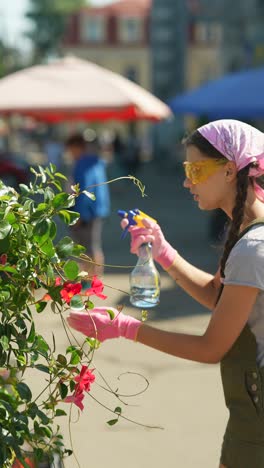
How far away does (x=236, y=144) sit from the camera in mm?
2738

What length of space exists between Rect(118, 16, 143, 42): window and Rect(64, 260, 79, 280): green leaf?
7351 cm

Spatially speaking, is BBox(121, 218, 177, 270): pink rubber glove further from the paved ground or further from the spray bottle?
the paved ground

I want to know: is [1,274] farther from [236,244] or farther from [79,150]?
[79,150]

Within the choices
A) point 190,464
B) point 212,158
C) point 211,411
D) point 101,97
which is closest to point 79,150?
point 101,97

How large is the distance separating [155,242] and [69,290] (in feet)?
2.58

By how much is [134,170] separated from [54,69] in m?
18.4

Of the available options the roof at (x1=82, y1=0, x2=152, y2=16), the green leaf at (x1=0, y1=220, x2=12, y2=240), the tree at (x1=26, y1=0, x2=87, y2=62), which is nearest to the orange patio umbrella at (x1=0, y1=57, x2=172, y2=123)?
the green leaf at (x1=0, y1=220, x2=12, y2=240)

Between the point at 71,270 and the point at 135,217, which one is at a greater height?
the point at 71,270

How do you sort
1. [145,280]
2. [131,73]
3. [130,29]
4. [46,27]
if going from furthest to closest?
[46,27]
[130,29]
[131,73]
[145,280]

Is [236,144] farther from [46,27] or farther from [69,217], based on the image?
[46,27]

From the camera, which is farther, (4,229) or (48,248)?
(48,248)

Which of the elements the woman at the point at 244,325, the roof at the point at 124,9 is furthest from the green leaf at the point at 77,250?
the roof at the point at 124,9

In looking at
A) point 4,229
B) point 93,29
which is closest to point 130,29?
point 93,29

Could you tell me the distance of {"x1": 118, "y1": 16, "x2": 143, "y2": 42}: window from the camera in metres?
74.7
